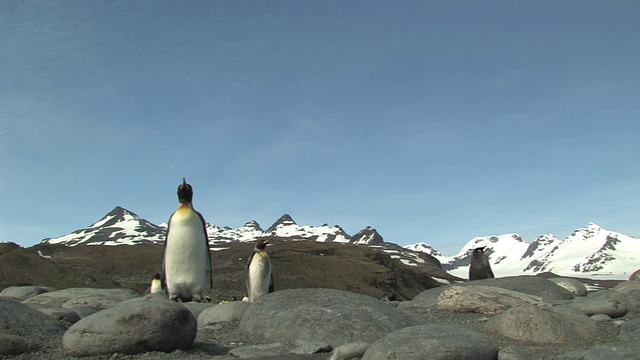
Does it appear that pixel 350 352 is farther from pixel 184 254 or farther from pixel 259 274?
pixel 259 274

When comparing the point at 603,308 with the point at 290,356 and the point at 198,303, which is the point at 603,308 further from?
the point at 198,303

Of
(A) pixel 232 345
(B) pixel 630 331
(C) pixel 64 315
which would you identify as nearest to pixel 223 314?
(A) pixel 232 345

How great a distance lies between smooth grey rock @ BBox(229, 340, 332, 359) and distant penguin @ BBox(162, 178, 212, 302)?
5490 mm

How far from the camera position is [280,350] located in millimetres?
7766

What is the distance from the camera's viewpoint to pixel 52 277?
45.8 metres

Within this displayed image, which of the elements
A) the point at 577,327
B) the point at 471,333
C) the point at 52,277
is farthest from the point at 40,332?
the point at 52,277

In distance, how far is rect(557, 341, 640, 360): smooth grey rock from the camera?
6008 mm

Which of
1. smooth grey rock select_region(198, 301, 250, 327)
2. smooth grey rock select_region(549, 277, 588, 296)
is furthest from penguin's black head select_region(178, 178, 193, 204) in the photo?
smooth grey rock select_region(549, 277, 588, 296)

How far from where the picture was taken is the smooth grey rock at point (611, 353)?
237 inches

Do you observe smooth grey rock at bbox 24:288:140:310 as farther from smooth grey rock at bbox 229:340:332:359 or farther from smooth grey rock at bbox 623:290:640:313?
smooth grey rock at bbox 623:290:640:313

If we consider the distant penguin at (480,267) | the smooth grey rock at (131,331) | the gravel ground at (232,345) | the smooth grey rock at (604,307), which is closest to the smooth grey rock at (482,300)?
the gravel ground at (232,345)

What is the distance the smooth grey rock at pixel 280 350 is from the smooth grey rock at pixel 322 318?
87cm

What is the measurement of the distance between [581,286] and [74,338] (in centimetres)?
1606

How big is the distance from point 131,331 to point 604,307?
31.9ft
